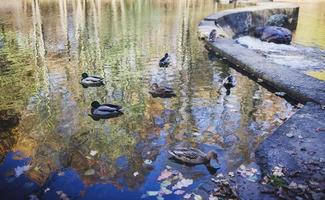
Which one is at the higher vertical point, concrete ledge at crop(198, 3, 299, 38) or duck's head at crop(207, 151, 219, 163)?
concrete ledge at crop(198, 3, 299, 38)

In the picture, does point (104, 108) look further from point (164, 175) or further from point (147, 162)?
point (164, 175)

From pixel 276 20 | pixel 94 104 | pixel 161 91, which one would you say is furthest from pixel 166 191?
pixel 276 20

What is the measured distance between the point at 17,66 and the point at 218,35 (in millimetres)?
9158

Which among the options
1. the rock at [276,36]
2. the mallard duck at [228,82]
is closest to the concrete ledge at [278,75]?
the mallard duck at [228,82]

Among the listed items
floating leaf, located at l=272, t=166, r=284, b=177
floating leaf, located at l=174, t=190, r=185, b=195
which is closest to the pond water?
floating leaf, located at l=174, t=190, r=185, b=195

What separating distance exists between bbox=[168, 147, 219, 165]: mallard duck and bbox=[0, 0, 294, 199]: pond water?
0.13 metres

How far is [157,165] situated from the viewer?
655cm

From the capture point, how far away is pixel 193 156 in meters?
6.49

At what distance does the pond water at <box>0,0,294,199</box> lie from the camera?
246 inches

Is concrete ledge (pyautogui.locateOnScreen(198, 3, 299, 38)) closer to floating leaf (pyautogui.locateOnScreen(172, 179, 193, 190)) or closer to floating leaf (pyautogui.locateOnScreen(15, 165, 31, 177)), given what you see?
floating leaf (pyautogui.locateOnScreen(172, 179, 193, 190))

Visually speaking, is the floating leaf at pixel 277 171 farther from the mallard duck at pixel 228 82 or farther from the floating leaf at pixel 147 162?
the mallard duck at pixel 228 82

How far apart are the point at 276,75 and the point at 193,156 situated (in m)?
5.82

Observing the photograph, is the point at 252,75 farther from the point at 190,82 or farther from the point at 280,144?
the point at 280,144

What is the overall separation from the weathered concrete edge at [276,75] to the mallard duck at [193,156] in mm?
3893
